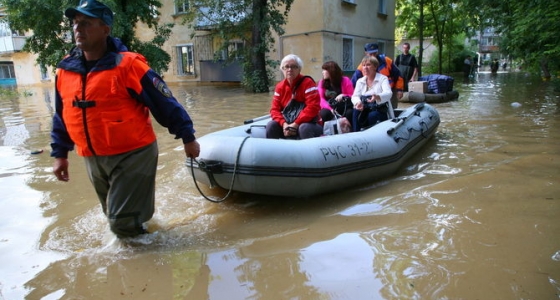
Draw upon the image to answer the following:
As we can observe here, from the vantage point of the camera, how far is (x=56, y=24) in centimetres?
1151

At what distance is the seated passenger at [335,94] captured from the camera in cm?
501

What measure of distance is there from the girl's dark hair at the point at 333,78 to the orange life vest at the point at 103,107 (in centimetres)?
Answer: 286

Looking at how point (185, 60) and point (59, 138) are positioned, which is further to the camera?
point (185, 60)

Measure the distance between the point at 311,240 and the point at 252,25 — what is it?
12384mm

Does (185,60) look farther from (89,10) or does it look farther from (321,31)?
(89,10)

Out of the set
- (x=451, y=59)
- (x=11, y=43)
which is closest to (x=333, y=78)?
(x=451, y=59)

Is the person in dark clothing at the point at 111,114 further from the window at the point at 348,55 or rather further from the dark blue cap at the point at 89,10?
the window at the point at 348,55

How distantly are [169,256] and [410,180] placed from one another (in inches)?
96.5

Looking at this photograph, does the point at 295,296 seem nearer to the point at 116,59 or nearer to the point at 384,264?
the point at 384,264

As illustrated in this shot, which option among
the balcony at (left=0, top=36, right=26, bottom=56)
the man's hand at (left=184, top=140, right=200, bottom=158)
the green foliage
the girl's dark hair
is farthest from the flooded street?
the balcony at (left=0, top=36, right=26, bottom=56)

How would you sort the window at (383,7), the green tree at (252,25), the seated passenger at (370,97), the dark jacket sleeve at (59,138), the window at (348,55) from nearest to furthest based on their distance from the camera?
the dark jacket sleeve at (59,138)
the seated passenger at (370,97)
the green tree at (252,25)
the window at (348,55)
the window at (383,7)

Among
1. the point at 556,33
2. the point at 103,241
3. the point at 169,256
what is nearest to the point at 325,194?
the point at 169,256

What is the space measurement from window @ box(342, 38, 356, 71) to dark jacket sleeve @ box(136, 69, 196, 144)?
48.2 feet

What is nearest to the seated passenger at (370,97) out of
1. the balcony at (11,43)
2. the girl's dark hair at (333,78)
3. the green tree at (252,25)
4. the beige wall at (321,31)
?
the girl's dark hair at (333,78)
